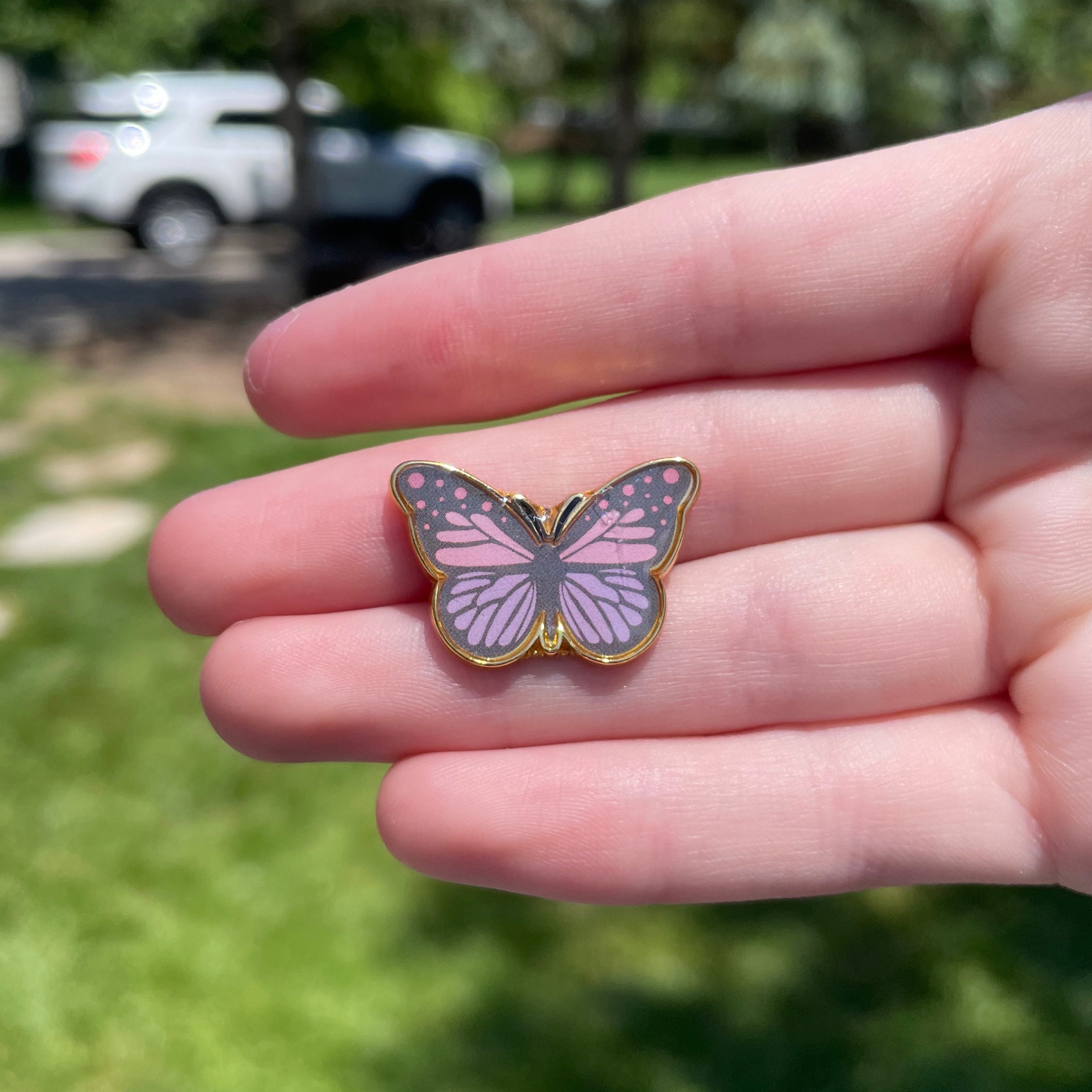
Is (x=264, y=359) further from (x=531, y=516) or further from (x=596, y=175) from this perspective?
(x=596, y=175)

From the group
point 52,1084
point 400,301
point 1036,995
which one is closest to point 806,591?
point 400,301

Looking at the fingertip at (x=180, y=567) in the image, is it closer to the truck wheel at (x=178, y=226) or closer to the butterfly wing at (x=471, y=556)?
the butterfly wing at (x=471, y=556)

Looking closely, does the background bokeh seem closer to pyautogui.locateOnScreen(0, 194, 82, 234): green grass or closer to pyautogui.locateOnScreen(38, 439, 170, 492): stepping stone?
pyautogui.locateOnScreen(38, 439, 170, 492): stepping stone

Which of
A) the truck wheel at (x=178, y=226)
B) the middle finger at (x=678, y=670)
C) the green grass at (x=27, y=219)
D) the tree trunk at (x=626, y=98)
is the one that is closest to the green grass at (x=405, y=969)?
the middle finger at (x=678, y=670)

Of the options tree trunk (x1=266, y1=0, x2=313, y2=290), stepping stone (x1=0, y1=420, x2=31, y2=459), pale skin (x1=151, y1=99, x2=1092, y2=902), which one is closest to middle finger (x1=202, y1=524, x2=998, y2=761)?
pale skin (x1=151, y1=99, x2=1092, y2=902)

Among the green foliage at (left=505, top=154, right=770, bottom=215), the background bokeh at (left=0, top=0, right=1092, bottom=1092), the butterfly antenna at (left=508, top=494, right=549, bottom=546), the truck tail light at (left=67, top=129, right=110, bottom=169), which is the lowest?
the green foliage at (left=505, top=154, right=770, bottom=215)

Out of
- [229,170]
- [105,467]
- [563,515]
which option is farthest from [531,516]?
[229,170]

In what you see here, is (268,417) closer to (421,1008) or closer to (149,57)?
(421,1008)
